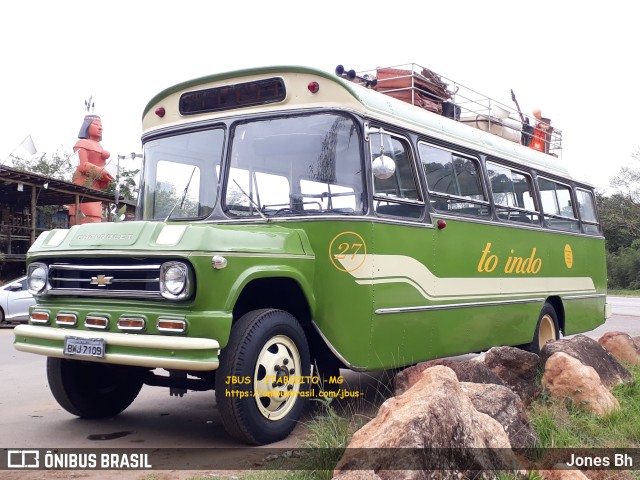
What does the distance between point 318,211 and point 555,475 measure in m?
2.89

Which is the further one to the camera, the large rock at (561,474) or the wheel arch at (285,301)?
the wheel arch at (285,301)

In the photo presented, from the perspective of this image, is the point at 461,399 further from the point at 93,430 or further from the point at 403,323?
the point at 93,430

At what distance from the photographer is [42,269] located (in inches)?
231

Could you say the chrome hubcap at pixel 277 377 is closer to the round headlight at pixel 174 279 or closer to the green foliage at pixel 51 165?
the round headlight at pixel 174 279

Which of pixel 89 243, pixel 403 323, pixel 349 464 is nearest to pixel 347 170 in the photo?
pixel 403 323

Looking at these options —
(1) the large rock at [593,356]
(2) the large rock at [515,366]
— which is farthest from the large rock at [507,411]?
(1) the large rock at [593,356]

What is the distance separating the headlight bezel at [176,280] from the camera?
512cm

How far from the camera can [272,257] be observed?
5.67 m

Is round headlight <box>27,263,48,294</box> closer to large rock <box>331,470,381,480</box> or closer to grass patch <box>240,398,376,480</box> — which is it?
grass patch <box>240,398,376,480</box>

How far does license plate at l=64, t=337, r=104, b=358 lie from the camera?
5.30 m

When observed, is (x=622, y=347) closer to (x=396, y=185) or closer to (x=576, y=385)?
(x=576, y=385)

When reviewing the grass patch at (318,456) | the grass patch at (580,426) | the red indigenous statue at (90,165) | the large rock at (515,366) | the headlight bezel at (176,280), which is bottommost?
the grass patch at (580,426)

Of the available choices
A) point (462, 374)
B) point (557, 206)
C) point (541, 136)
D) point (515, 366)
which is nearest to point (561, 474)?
point (462, 374)

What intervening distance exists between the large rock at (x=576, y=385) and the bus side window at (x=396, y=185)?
6.13ft
